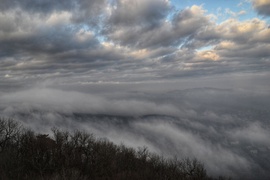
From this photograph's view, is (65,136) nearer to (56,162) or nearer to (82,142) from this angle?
(82,142)

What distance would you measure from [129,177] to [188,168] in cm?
2785

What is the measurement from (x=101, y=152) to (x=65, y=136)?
1749 cm

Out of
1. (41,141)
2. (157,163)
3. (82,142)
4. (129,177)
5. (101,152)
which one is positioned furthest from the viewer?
(157,163)

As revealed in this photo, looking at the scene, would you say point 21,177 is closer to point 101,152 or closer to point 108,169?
point 108,169

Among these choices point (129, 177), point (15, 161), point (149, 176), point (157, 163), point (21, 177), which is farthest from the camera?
point (157, 163)

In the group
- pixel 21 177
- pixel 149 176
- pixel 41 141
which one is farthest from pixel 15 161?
pixel 149 176

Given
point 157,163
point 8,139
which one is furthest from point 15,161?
point 157,163

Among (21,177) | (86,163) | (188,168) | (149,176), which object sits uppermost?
(21,177)

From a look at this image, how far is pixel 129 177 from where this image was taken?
36.8m

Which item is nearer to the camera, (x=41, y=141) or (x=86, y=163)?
(x=86, y=163)

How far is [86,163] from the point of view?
41.7m

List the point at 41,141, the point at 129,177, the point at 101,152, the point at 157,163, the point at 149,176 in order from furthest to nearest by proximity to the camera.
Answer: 1. the point at 157,163
2. the point at 101,152
3. the point at 41,141
4. the point at 149,176
5. the point at 129,177

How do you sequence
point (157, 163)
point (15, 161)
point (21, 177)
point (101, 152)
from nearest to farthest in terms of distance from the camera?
point (21, 177) → point (15, 161) → point (101, 152) → point (157, 163)

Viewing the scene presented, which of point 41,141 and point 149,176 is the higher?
point 41,141
